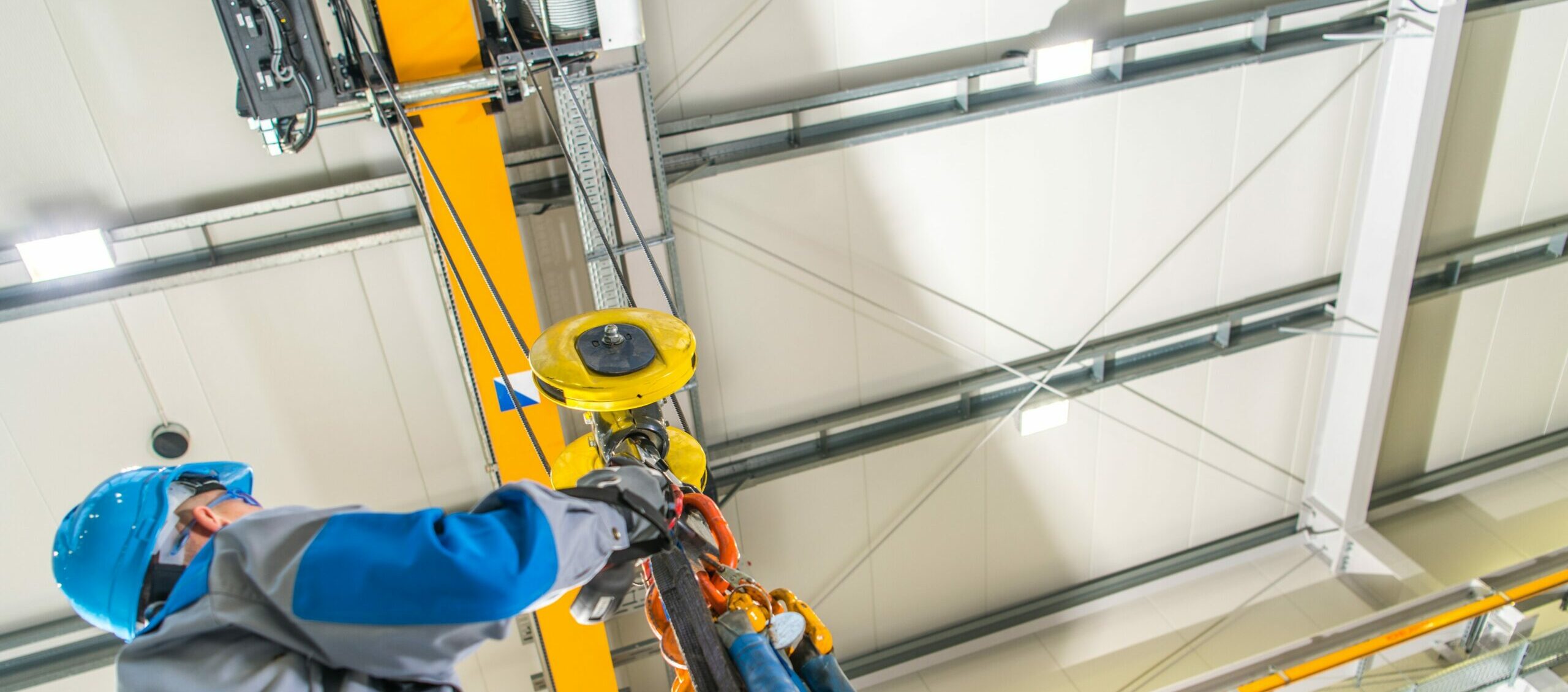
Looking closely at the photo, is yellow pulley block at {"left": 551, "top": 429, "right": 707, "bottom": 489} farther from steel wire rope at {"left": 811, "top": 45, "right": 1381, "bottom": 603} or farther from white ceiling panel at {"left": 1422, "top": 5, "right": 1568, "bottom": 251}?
white ceiling panel at {"left": 1422, "top": 5, "right": 1568, "bottom": 251}

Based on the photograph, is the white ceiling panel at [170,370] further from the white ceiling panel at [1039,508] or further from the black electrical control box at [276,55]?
the white ceiling panel at [1039,508]

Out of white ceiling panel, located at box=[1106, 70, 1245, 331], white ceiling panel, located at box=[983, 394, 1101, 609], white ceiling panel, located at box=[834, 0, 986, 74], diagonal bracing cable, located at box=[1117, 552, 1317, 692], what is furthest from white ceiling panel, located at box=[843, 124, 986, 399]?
diagonal bracing cable, located at box=[1117, 552, 1317, 692]

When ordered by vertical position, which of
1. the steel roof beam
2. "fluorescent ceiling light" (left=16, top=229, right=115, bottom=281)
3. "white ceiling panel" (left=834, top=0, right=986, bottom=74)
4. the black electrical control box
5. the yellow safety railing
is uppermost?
the black electrical control box

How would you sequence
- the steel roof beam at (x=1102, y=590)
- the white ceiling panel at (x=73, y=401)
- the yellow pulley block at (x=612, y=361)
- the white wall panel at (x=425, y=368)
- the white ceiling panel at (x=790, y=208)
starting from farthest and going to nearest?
the steel roof beam at (x=1102, y=590) < the white ceiling panel at (x=790, y=208) < the white wall panel at (x=425, y=368) < the white ceiling panel at (x=73, y=401) < the yellow pulley block at (x=612, y=361)

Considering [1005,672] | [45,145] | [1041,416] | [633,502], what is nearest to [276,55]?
[45,145]

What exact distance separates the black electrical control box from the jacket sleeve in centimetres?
241

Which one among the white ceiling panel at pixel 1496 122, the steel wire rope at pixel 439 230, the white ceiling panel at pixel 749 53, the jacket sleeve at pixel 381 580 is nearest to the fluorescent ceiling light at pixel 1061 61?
the white ceiling panel at pixel 749 53

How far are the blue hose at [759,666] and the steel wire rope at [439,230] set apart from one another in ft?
3.05

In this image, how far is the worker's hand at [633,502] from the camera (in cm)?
227

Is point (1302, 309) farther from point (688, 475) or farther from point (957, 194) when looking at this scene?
point (688, 475)

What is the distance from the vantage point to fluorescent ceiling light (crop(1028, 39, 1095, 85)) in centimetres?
595

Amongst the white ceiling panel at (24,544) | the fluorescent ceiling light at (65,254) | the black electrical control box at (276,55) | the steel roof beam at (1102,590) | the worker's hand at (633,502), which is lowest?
the steel roof beam at (1102,590)

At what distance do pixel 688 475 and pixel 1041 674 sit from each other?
6.02m

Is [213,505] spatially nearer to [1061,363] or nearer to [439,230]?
[439,230]
